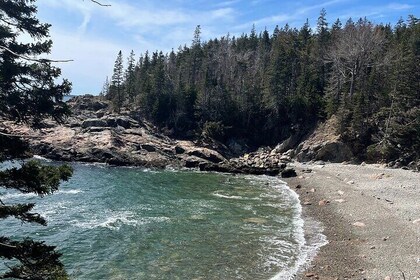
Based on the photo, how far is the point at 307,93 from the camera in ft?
241

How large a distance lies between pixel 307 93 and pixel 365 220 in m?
50.4

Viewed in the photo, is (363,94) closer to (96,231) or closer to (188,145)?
(188,145)

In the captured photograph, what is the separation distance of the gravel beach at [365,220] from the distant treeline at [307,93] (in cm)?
1219

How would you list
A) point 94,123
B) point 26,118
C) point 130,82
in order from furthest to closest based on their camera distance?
point 130,82 < point 94,123 < point 26,118

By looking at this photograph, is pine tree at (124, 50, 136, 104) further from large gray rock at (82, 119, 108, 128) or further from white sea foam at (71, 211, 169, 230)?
white sea foam at (71, 211, 169, 230)

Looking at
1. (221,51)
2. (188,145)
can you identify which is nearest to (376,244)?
(188,145)

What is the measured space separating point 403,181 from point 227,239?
24.7 meters

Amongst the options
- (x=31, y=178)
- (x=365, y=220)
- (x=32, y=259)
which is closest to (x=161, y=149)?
(x=365, y=220)

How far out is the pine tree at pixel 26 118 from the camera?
7840mm

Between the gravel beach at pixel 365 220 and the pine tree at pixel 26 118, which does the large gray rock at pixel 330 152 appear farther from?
the pine tree at pixel 26 118

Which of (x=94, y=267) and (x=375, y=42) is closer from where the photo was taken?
(x=94, y=267)

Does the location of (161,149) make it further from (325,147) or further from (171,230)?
(171,230)

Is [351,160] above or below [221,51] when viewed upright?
below

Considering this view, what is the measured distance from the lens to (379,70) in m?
66.5
